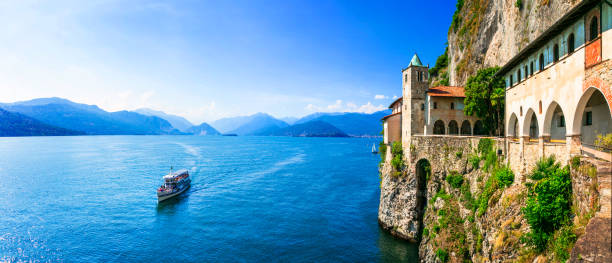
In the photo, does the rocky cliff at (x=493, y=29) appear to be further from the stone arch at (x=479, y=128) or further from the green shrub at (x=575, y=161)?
the green shrub at (x=575, y=161)

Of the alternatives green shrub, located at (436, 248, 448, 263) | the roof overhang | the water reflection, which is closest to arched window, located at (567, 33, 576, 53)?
the roof overhang

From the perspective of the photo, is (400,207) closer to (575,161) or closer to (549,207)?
(549,207)

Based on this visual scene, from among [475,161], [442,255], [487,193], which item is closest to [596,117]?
[487,193]

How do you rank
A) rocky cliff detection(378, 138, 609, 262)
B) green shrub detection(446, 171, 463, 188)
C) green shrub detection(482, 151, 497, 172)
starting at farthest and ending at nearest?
1. green shrub detection(446, 171, 463, 188)
2. green shrub detection(482, 151, 497, 172)
3. rocky cliff detection(378, 138, 609, 262)

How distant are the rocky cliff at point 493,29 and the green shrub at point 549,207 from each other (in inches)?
744

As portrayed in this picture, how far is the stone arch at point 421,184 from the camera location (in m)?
35.1

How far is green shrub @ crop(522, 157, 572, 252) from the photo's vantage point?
15.7 metres

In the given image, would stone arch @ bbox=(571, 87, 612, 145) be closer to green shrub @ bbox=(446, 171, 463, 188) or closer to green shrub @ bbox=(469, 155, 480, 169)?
green shrub @ bbox=(469, 155, 480, 169)

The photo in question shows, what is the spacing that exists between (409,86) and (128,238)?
42.9 meters

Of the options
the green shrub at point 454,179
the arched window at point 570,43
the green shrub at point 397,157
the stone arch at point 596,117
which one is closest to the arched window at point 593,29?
the arched window at point 570,43

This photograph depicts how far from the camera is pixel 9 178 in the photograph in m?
69.2

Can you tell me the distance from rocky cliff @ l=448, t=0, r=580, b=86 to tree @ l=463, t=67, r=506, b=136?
5.94m

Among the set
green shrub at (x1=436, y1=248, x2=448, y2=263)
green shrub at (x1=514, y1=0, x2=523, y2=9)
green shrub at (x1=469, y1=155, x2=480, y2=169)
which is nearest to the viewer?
green shrub at (x1=436, y1=248, x2=448, y2=263)

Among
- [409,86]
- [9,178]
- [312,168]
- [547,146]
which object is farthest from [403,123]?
[9,178]
